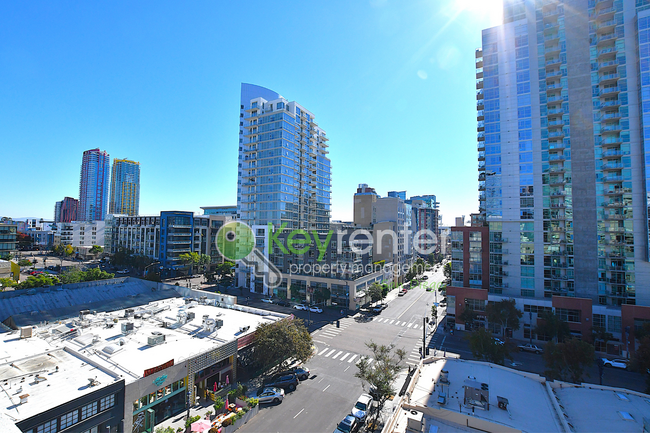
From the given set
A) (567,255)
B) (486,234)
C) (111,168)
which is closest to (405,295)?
(486,234)

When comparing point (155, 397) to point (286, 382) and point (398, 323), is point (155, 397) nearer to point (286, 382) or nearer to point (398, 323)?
point (286, 382)

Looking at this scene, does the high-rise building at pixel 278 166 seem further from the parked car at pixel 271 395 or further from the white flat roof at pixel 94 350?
the parked car at pixel 271 395

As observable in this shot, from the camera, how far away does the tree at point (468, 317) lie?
4390 cm

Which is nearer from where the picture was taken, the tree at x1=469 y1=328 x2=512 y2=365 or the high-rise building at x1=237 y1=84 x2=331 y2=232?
the tree at x1=469 y1=328 x2=512 y2=365

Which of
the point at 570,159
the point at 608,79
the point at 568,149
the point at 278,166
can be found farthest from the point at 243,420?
the point at 608,79

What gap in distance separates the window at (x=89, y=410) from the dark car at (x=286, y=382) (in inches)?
531

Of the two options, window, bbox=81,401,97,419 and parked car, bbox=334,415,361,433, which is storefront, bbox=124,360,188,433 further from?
parked car, bbox=334,415,361,433

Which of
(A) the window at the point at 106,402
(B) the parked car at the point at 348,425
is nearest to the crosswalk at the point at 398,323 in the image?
(B) the parked car at the point at 348,425

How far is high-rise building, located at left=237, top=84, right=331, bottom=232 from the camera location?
69.3 metres

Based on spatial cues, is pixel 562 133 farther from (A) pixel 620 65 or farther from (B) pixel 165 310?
(B) pixel 165 310

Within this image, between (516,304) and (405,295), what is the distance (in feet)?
95.6

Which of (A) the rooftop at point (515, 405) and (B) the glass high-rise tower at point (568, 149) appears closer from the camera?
(A) the rooftop at point (515, 405)

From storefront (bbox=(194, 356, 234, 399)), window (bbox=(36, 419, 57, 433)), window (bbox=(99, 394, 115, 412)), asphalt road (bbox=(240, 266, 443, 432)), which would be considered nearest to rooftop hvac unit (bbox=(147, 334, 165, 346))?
storefront (bbox=(194, 356, 234, 399))

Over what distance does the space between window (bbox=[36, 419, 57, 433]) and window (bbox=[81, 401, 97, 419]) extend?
1280mm
